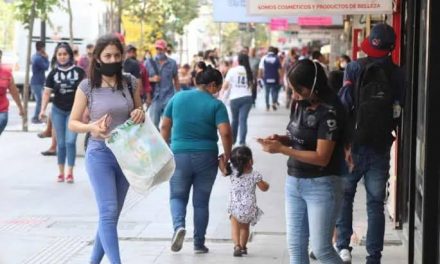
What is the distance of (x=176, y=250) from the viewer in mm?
8312

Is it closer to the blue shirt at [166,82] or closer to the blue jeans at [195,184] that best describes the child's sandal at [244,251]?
the blue jeans at [195,184]

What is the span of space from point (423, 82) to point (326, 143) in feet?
2.66

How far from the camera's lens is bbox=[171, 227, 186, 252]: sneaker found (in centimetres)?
823

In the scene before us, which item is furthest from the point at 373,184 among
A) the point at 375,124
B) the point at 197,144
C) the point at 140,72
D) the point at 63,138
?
the point at 140,72

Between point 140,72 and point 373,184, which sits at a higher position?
point 140,72

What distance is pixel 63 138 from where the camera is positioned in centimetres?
1278

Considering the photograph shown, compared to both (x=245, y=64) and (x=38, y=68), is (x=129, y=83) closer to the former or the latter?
(x=245, y=64)

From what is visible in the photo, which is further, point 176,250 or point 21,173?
point 21,173

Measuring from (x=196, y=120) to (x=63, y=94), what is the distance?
15.5 feet

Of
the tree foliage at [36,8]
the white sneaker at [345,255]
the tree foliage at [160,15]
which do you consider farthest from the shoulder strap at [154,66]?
the tree foliage at [160,15]

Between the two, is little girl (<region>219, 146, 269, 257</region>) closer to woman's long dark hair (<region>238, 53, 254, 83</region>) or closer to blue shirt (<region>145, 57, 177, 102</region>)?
woman's long dark hair (<region>238, 53, 254, 83</region>)

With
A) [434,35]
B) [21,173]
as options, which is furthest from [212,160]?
[21,173]

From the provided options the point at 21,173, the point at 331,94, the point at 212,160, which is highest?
the point at 331,94

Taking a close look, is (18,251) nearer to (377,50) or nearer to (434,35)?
(377,50)
